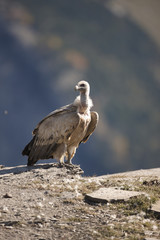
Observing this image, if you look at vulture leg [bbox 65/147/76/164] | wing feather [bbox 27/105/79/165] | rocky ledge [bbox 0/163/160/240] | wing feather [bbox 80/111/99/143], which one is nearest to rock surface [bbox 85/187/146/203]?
rocky ledge [bbox 0/163/160/240]

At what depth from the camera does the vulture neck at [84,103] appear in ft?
41.8

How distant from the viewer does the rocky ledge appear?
6.49 metres

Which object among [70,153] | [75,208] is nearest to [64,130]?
[70,153]

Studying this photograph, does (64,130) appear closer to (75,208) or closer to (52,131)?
(52,131)

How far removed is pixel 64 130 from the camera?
12352 mm

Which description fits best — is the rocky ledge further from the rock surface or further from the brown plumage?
the brown plumage

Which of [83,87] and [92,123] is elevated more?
[83,87]

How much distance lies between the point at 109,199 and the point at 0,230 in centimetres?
255

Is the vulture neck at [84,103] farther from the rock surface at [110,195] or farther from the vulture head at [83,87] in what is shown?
the rock surface at [110,195]

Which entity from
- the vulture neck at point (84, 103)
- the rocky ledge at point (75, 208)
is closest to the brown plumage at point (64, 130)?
the vulture neck at point (84, 103)

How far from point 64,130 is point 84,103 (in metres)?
1.13

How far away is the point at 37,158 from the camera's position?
42.5ft

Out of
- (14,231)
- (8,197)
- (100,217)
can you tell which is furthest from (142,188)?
(14,231)

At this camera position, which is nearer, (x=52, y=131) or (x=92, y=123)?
(x=52, y=131)
